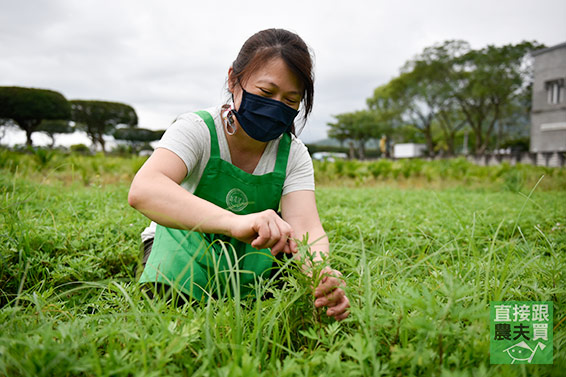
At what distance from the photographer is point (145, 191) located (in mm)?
1182

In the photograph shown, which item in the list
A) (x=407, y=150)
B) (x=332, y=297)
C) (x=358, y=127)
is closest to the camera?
(x=332, y=297)

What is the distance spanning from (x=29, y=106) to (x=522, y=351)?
21341mm

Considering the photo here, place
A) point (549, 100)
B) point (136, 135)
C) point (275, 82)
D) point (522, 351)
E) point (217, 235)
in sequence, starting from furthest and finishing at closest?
point (136, 135) → point (549, 100) → point (217, 235) → point (275, 82) → point (522, 351)

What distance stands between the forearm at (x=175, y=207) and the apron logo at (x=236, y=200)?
409 millimetres

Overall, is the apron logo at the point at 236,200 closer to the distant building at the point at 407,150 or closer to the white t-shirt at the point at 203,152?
the white t-shirt at the point at 203,152

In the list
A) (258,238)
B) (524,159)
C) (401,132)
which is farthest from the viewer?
(401,132)

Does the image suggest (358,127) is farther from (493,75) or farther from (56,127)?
(56,127)

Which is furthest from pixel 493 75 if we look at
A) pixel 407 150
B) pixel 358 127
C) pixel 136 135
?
pixel 136 135

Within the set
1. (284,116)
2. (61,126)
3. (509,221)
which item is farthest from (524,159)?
(61,126)

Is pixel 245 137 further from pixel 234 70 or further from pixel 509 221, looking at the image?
pixel 509 221

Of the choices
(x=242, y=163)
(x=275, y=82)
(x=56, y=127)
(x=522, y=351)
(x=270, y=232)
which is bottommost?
(x=522, y=351)

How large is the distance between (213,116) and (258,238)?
2.62 ft

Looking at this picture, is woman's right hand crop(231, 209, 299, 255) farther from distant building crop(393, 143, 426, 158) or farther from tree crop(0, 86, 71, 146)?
distant building crop(393, 143, 426, 158)

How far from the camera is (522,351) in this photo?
32.7 inches
